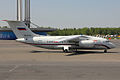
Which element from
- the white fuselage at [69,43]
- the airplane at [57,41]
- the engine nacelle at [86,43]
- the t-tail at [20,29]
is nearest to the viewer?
the engine nacelle at [86,43]

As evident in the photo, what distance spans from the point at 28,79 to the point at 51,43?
1898 centimetres

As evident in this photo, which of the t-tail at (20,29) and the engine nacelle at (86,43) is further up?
the t-tail at (20,29)

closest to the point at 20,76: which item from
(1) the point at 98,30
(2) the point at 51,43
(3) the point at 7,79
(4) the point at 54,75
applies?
(3) the point at 7,79

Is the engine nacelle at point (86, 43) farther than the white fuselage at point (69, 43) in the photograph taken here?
No

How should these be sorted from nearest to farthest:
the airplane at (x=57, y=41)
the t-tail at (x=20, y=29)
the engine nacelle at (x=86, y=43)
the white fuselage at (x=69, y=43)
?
1. the engine nacelle at (x=86, y=43)
2. the white fuselage at (x=69, y=43)
3. the airplane at (x=57, y=41)
4. the t-tail at (x=20, y=29)

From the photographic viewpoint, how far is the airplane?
1205 inches

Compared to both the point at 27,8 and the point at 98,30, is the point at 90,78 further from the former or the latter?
the point at 98,30

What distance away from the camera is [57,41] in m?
31.3

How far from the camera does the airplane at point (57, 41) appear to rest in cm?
3061

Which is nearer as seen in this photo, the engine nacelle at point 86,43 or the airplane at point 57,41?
the engine nacelle at point 86,43

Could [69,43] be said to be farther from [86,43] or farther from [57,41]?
[86,43]

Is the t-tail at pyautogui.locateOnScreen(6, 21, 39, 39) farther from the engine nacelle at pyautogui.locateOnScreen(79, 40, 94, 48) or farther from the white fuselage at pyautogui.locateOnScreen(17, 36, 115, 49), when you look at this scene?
the engine nacelle at pyautogui.locateOnScreen(79, 40, 94, 48)

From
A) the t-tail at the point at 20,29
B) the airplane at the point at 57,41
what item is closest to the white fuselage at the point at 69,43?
the airplane at the point at 57,41

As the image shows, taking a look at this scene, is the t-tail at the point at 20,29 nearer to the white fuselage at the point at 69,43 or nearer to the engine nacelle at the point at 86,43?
the white fuselage at the point at 69,43
